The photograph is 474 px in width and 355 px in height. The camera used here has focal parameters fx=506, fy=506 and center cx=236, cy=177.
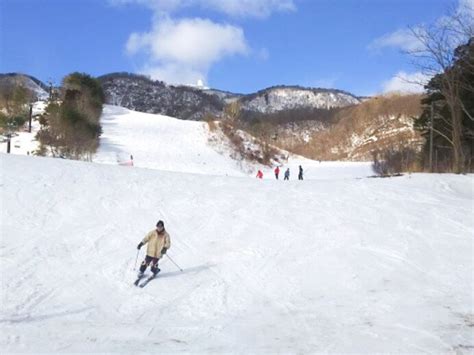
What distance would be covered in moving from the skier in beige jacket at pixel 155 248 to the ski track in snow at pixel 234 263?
38 centimetres

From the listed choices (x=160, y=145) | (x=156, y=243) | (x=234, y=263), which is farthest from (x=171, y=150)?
(x=156, y=243)

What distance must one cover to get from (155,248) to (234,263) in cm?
213

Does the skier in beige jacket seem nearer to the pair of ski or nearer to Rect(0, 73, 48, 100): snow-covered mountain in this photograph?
the pair of ski

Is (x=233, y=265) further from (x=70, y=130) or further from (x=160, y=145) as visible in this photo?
(x=160, y=145)

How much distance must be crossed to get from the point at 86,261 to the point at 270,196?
901cm

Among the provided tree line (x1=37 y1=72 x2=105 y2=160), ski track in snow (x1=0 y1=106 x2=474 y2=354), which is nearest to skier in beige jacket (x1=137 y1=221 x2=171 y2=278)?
ski track in snow (x1=0 y1=106 x2=474 y2=354)

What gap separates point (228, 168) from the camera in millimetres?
49656

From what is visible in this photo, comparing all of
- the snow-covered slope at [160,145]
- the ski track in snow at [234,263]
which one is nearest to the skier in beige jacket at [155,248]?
the ski track in snow at [234,263]

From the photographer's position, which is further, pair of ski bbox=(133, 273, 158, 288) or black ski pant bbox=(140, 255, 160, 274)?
black ski pant bbox=(140, 255, 160, 274)

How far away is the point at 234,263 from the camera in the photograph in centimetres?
1296

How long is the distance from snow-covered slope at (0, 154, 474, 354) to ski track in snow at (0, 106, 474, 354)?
0.17 ft

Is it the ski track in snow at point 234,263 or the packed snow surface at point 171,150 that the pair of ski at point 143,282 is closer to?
the ski track in snow at point 234,263

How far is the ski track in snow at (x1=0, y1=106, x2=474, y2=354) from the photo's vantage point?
8273 mm

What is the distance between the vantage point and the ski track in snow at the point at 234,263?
8.27 meters
